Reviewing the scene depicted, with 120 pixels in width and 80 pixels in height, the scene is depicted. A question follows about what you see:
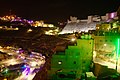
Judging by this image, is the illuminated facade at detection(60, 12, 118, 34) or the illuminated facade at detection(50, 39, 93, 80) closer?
the illuminated facade at detection(50, 39, 93, 80)

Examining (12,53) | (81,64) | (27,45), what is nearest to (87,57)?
(81,64)

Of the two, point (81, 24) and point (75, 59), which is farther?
point (81, 24)

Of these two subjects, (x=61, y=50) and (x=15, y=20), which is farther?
(x=15, y=20)

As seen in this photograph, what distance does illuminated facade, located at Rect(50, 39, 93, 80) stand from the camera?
2209 centimetres

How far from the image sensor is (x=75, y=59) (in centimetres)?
2277

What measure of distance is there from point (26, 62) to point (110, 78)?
25.1 metres

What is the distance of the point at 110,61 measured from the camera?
22.3 meters

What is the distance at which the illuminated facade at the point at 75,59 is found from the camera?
22094 mm

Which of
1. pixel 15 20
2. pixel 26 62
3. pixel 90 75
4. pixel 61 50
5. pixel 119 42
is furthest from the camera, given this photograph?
pixel 15 20

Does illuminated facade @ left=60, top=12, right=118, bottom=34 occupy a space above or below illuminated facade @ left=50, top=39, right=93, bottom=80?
above

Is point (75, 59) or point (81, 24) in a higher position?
point (81, 24)

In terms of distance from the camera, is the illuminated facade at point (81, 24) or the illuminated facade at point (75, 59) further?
the illuminated facade at point (81, 24)

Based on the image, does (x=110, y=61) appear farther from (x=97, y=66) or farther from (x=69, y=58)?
(x=69, y=58)

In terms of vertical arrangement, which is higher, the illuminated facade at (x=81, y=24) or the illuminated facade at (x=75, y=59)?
the illuminated facade at (x=81, y=24)
